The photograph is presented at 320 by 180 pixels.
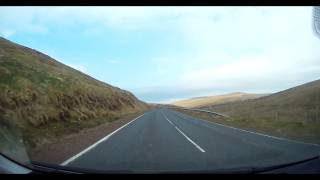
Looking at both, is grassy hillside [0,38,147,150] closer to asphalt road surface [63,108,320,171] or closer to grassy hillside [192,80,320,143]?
asphalt road surface [63,108,320,171]

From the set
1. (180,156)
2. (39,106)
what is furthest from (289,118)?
(180,156)

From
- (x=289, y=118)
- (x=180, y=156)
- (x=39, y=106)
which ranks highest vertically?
(x=39, y=106)

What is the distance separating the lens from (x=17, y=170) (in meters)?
6.68

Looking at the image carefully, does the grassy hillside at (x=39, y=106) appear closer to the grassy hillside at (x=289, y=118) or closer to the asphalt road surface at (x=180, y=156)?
the asphalt road surface at (x=180, y=156)

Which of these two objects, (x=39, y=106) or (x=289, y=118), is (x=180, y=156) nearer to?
(x=39, y=106)

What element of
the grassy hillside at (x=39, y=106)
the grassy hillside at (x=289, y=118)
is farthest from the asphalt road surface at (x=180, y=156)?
the grassy hillside at (x=289, y=118)

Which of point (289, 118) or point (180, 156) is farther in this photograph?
point (289, 118)

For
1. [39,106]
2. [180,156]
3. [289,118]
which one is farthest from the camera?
[289,118]

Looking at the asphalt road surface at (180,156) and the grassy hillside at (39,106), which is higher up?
→ the grassy hillside at (39,106)

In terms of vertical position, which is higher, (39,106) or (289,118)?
(39,106)

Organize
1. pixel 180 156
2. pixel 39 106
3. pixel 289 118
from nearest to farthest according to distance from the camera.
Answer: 1. pixel 180 156
2. pixel 39 106
3. pixel 289 118

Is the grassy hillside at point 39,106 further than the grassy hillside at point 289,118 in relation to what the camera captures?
No

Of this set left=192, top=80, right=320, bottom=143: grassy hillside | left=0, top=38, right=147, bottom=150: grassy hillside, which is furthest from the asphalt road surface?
left=192, top=80, right=320, bottom=143: grassy hillside
